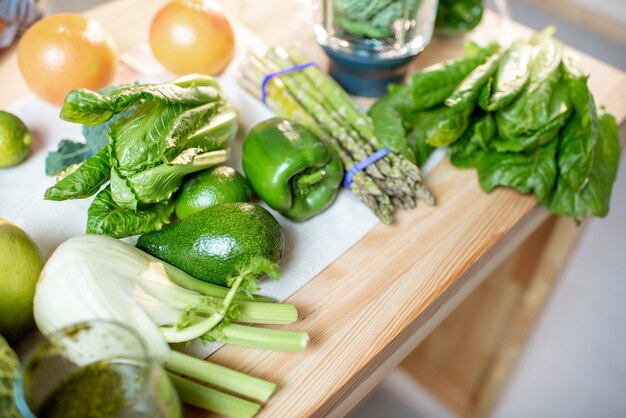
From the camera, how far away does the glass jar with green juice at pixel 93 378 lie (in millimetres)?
514

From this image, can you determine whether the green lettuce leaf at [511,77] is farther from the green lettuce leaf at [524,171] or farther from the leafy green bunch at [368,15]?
the leafy green bunch at [368,15]

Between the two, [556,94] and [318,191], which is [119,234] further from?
[556,94]

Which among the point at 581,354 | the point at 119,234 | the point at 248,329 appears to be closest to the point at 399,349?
the point at 248,329

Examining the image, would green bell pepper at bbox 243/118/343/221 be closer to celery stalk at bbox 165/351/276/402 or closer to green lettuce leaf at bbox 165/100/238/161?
green lettuce leaf at bbox 165/100/238/161

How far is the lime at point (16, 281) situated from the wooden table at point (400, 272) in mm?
228

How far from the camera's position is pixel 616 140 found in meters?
0.98

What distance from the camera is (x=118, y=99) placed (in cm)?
72

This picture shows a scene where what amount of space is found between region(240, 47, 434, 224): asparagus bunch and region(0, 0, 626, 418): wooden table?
4cm

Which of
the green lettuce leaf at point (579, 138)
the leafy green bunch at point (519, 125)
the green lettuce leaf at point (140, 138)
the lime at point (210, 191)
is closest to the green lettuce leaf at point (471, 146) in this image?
the leafy green bunch at point (519, 125)

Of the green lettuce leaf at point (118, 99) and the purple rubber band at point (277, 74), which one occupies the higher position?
the green lettuce leaf at point (118, 99)

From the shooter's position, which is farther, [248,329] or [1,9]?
[1,9]

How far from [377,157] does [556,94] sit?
0.99 feet

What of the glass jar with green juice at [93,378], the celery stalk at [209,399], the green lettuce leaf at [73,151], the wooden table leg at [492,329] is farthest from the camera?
the wooden table leg at [492,329]

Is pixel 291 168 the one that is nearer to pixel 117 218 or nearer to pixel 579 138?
pixel 117 218
